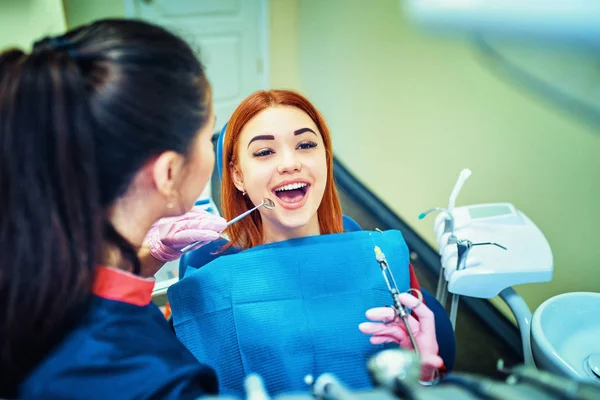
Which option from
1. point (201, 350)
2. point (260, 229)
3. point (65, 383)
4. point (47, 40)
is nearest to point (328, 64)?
point (260, 229)

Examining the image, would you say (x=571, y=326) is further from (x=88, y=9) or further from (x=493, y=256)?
(x=88, y=9)

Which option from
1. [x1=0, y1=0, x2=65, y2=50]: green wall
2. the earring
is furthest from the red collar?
[x1=0, y1=0, x2=65, y2=50]: green wall

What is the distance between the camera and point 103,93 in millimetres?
653

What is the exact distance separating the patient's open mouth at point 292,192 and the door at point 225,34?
A: 73.4 inches

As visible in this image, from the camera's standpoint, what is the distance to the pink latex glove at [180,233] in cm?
120

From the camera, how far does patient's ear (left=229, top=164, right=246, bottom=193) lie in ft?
4.29

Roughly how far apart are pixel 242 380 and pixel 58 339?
519mm

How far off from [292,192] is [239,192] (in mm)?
193

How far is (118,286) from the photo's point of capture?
75cm

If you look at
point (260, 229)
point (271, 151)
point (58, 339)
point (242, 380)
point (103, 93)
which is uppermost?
point (103, 93)

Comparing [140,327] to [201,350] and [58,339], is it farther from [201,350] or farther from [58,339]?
[201,350]

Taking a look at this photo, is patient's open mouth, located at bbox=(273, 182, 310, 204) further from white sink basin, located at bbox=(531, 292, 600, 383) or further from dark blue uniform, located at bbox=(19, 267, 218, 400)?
white sink basin, located at bbox=(531, 292, 600, 383)

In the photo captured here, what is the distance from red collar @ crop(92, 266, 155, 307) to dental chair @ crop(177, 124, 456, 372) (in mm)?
515

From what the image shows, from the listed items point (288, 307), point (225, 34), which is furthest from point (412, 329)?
point (225, 34)
